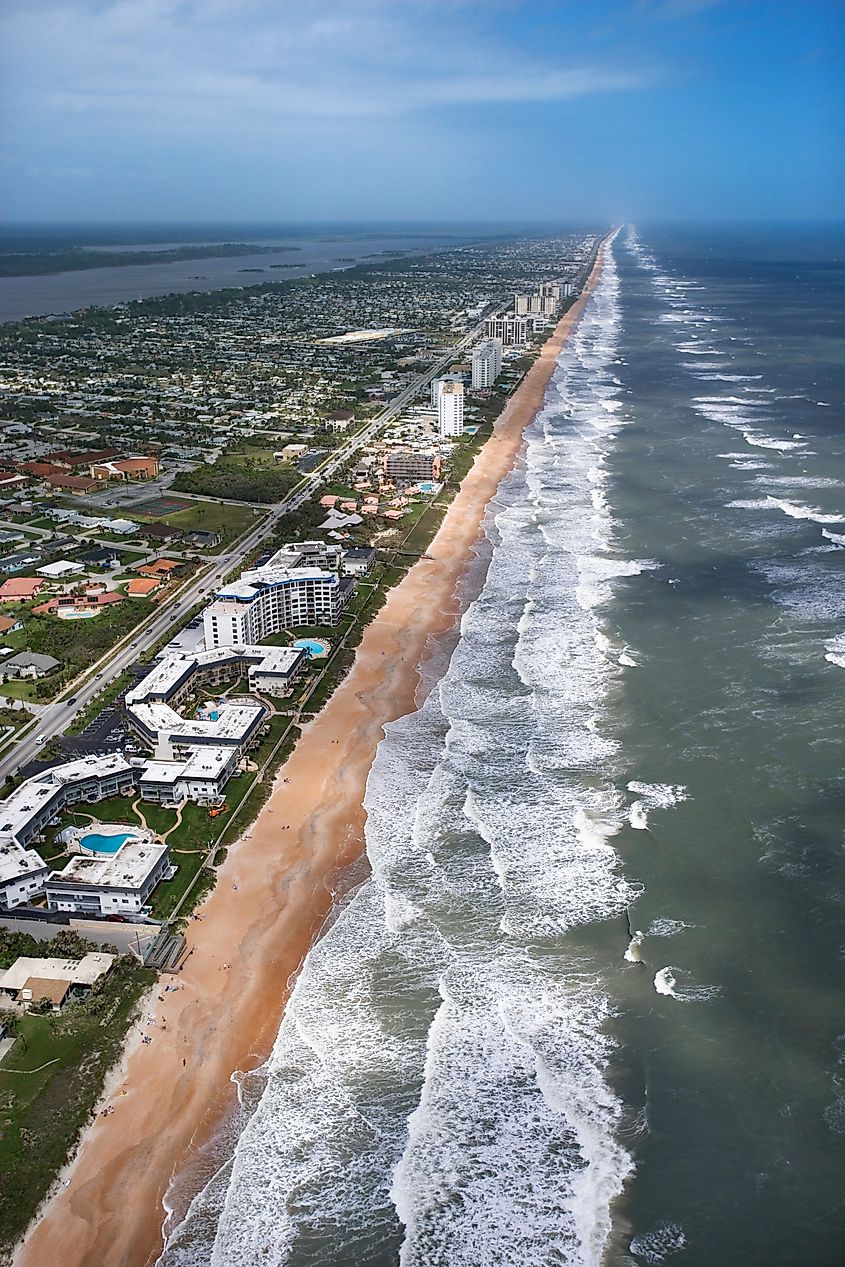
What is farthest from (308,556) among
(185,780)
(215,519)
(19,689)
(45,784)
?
(45,784)

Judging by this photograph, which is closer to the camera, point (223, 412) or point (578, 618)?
point (578, 618)

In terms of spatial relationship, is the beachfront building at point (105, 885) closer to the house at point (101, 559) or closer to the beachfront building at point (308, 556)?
the beachfront building at point (308, 556)

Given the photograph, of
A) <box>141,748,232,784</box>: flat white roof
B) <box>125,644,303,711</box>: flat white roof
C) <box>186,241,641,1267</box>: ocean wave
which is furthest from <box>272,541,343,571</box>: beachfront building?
<box>141,748,232,784</box>: flat white roof

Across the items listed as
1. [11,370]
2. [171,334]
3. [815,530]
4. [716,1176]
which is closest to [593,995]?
[716,1176]

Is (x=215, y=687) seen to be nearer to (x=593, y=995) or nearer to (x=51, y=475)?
(x=593, y=995)

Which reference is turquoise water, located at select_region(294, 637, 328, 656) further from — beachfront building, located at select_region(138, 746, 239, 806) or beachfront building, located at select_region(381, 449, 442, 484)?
beachfront building, located at select_region(381, 449, 442, 484)

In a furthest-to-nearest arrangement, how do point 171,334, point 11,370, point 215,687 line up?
point 171,334, point 11,370, point 215,687
